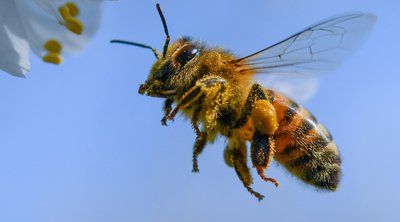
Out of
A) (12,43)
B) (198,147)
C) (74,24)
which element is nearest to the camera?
(12,43)

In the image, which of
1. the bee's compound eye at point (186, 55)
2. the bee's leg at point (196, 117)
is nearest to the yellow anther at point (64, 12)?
the bee's compound eye at point (186, 55)

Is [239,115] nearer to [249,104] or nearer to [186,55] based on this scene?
[249,104]

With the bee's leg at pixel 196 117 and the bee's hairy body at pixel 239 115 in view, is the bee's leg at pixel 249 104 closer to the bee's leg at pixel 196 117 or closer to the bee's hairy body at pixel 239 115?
the bee's hairy body at pixel 239 115

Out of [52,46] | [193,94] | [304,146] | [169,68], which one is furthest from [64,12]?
[304,146]

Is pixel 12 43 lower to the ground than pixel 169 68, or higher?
lower

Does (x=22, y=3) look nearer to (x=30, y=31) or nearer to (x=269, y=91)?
(x=30, y=31)

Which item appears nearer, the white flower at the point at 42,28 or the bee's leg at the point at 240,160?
the white flower at the point at 42,28

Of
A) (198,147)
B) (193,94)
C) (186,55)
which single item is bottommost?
(198,147)
